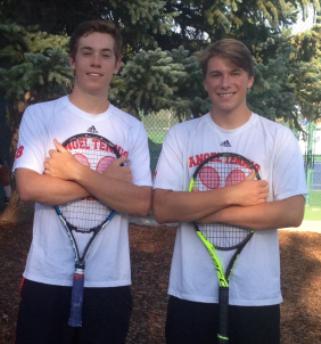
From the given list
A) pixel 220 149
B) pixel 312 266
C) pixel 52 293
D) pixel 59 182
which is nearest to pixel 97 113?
pixel 59 182

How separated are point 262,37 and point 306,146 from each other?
4.86 metres

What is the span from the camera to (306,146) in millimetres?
13883

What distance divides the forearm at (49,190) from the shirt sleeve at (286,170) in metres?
1.09

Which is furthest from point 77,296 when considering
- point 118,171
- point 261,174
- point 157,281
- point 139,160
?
point 157,281

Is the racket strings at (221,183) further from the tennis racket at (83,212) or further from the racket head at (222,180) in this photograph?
the tennis racket at (83,212)

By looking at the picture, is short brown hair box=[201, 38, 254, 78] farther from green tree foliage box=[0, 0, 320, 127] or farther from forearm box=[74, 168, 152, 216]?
green tree foliage box=[0, 0, 320, 127]

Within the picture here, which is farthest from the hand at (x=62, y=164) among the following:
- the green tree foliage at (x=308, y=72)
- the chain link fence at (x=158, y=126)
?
the chain link fence at (x=158, y=126)

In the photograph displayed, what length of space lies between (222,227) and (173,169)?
45 centimetres

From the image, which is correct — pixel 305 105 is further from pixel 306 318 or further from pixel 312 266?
pixel 306 318

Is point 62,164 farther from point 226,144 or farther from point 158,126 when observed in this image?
point 158,126

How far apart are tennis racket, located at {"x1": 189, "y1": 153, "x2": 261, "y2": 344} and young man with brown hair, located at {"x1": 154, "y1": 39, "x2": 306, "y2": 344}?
0.13ft

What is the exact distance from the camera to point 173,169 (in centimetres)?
360

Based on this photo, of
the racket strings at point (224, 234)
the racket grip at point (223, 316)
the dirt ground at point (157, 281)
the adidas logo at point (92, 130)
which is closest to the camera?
the racket grip at point (223, 316)

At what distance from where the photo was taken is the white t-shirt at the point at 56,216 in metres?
3.44
